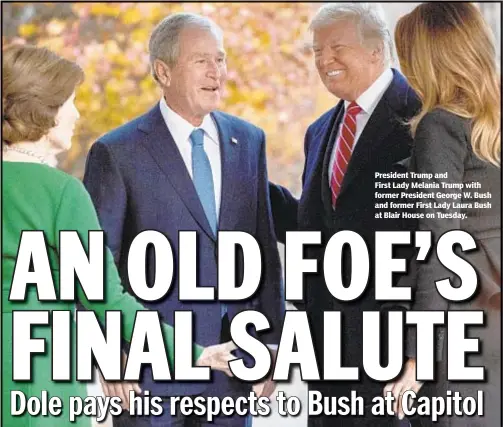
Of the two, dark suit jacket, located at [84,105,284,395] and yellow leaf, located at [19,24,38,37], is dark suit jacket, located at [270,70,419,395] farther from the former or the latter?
yellow leaf, located at [19,24,38,37]

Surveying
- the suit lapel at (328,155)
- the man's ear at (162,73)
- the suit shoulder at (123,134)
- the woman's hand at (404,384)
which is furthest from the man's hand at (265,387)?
the man's ear at (162,73)

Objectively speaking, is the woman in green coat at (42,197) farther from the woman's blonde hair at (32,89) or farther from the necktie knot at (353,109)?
the necktie knot at (353,109)

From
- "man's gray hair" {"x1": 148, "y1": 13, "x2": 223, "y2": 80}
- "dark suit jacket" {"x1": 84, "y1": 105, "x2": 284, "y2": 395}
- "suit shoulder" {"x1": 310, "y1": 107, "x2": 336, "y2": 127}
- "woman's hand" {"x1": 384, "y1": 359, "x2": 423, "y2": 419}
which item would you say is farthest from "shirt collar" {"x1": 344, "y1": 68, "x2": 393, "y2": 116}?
"woman's hand" {"x1": 384, "y1": 359, "x2": 423, "y2": 419}

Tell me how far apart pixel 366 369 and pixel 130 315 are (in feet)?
2.94

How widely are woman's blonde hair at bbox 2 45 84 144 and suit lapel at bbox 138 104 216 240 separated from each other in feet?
1.06

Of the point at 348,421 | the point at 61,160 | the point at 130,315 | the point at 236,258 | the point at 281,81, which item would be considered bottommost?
the point at 348,421

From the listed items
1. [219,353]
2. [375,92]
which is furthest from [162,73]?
[219,353]

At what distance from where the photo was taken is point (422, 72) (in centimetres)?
305

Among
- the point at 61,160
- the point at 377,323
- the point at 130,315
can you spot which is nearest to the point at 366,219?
the point at 377,323

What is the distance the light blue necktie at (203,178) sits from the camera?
309 centimetres

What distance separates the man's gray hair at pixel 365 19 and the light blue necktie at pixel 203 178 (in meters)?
0.62

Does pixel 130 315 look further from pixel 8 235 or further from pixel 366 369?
pixel 366 369

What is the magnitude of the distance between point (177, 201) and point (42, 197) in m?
0.49

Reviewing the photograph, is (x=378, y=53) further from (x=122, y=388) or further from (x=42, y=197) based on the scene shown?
(x=122, y=388)
